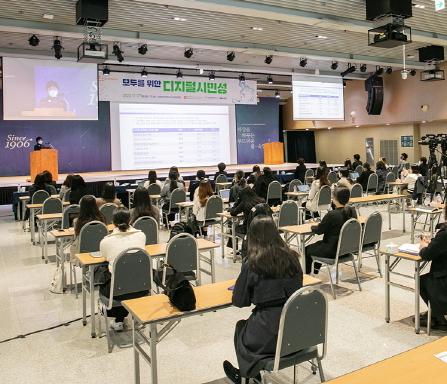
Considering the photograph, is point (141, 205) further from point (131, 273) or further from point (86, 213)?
point (131, 273)

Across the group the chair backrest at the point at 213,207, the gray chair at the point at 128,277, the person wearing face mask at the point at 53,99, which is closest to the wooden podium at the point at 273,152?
the person wearing face mask at the point at 53,99

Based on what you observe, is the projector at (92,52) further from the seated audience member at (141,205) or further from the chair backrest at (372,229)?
the chair backrest at (372,229)

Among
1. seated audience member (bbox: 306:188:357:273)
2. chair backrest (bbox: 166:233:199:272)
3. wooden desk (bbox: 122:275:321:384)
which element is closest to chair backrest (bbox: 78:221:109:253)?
chair backrest (bbox: 166:233:199:272)

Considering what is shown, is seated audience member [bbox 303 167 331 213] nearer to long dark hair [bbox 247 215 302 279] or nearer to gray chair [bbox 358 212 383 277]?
gray chair [bbox 358 212 383 277]

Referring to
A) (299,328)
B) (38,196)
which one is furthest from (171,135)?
(299,328)

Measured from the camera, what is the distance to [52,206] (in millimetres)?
8188

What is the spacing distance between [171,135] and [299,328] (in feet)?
45.6

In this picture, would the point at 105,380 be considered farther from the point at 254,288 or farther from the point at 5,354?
the point at 254,288

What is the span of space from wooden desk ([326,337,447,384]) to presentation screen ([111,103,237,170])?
45.9 ft

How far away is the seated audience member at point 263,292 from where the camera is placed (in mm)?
2637

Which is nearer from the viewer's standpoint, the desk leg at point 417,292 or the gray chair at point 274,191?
the desk leg at point 417,292

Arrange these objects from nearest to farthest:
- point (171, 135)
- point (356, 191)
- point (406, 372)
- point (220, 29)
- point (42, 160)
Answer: point (406, 372), point (356, 191), point (220, 29), point (42, 160), point (171, 135)

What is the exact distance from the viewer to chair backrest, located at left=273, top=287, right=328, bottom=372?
2.55 meters

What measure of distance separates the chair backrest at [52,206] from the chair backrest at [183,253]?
14.8 feet
